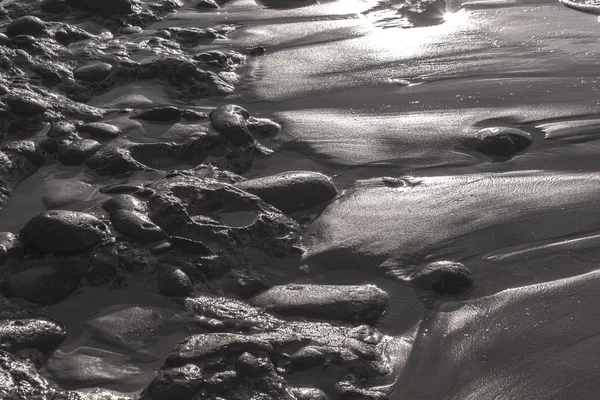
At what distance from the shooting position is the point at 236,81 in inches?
179

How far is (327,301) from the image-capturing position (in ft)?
8.62

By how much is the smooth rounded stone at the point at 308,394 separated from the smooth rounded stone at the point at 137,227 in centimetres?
94

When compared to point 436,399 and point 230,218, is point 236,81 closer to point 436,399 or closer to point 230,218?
point 230,218

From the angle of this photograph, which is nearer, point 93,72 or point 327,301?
point 327,301

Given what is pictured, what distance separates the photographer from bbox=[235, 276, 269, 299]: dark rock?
2.71 meters

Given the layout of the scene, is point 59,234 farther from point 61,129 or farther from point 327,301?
point 61,129

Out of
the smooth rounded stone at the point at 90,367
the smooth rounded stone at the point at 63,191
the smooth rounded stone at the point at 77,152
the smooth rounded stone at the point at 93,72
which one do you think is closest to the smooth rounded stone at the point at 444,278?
the smooth rounded stone at the point at 90,367

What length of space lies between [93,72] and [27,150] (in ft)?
3.30

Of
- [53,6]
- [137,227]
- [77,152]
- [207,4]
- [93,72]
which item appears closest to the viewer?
[137,227]

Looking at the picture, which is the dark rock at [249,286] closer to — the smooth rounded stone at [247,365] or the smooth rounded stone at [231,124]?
the smooth rounded stone at [247,365]

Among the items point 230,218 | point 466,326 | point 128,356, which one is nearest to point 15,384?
point 128,356

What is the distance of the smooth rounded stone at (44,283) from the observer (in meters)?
2.60

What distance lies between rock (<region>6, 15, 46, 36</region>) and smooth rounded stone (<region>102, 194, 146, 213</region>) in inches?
89.7

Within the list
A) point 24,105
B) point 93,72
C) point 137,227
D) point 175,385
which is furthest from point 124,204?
point 93,72
